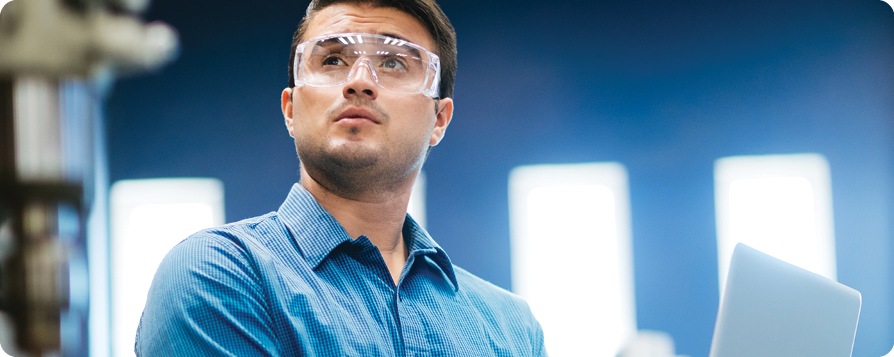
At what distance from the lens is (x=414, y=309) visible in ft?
3.48

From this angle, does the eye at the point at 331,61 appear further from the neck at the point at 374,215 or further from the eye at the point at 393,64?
the neck at the point at 374,215

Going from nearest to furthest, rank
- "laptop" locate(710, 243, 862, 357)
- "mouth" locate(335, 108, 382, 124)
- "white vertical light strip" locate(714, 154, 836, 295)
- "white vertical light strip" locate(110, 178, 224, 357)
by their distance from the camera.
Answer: "laptop" locate(710, 243, 862, 357), "mouth" locate(335, 108, 382, 124), "white vertical light strip" locate(110, 178, 224, 357), "white vertical light strip" locate(714, 154, 836, 295)

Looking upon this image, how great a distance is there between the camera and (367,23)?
1.29 meters

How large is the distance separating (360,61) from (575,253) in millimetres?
2272

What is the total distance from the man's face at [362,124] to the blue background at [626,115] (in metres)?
2.05

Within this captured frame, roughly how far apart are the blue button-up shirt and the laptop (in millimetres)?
458

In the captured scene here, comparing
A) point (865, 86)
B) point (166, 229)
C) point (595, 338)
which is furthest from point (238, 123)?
point (865, 86)

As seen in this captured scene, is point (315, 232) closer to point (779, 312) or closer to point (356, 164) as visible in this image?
point (356, 164)

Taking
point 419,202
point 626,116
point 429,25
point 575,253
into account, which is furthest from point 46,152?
point 626,116

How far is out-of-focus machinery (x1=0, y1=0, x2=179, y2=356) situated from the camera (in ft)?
1.67

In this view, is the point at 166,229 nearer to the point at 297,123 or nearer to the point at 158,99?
the point at 158,99

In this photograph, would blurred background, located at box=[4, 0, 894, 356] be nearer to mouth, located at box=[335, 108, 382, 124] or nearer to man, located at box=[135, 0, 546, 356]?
man, located at box=[135, 0, 546, 356]

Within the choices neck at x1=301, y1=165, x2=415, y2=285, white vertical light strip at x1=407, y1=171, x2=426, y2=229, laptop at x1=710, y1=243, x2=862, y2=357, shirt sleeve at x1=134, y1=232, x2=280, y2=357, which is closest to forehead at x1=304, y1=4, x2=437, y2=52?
neck at x1=301, y1=165, x2=415, y2=285

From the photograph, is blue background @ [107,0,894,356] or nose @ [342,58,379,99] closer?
nose @ [342,58,379,99]
